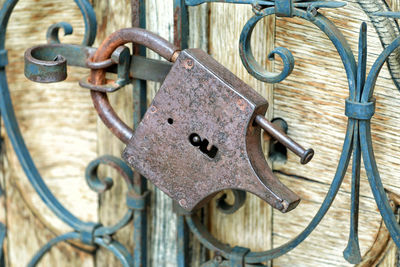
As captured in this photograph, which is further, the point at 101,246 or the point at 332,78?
the point at 101,246

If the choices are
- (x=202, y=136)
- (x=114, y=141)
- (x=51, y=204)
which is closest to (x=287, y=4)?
(x=202, y=136)

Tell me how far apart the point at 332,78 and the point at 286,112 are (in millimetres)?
88

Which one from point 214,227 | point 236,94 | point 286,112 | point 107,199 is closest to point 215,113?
point 236,94

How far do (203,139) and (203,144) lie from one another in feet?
0.05

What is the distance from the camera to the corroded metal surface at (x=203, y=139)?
2.80ft

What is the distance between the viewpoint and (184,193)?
2.99 feet

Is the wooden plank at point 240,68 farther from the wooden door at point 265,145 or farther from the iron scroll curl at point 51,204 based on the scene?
the iron scroll curl at point 51,204

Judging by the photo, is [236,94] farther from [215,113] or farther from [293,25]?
[293,25]

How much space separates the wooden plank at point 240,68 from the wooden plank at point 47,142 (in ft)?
0.82

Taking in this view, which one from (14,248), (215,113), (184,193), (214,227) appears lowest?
(14,248)

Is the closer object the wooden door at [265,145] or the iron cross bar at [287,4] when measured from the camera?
the iron cross bar at [287,4]

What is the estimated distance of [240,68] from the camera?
1006 millimetres

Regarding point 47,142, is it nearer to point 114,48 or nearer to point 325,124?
point 114,48

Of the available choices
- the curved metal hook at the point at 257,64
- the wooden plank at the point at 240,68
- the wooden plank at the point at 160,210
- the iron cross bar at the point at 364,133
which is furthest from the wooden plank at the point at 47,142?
the iron cross bar at the point at 364,133
